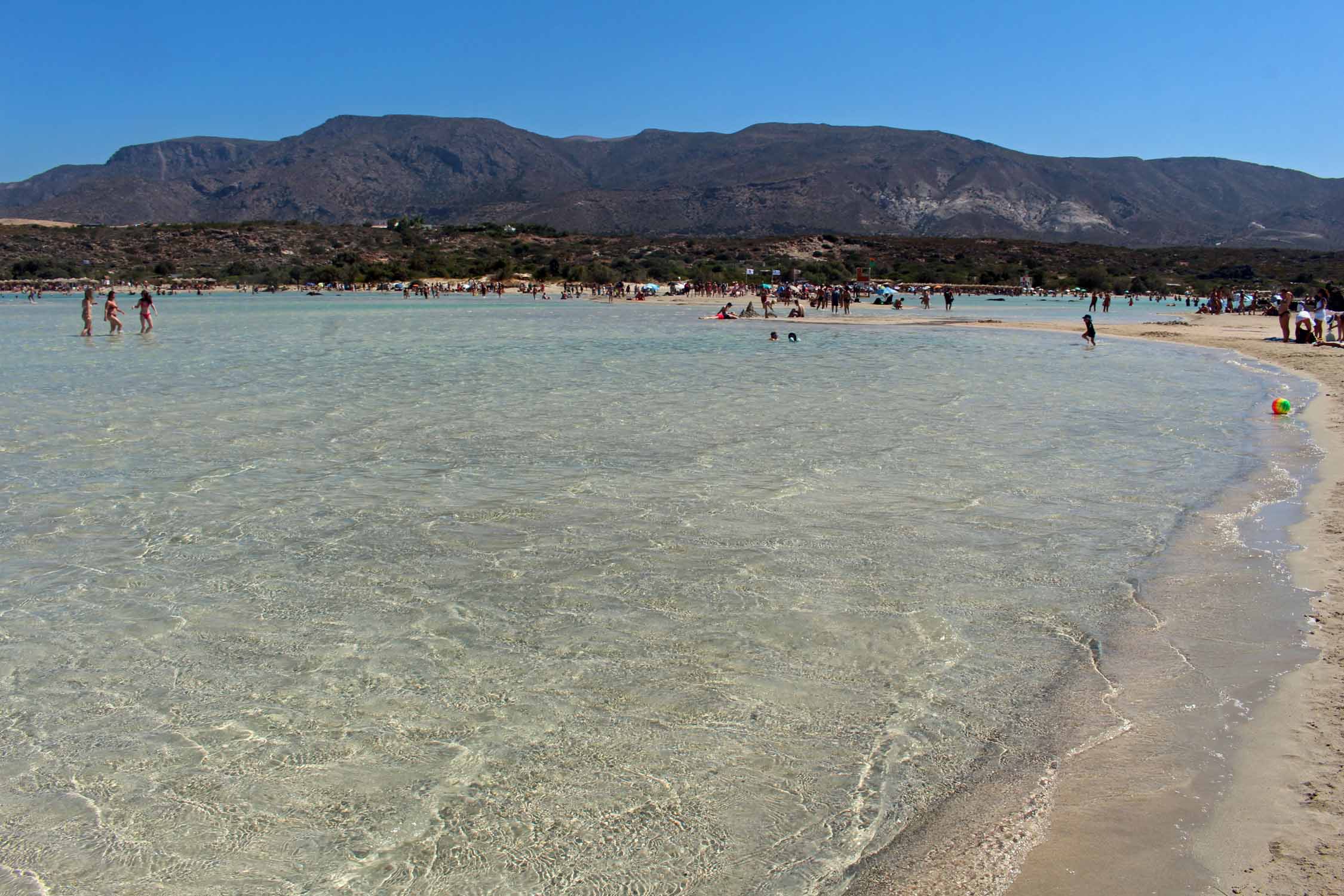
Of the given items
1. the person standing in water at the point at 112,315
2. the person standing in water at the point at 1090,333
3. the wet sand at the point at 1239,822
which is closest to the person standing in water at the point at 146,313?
the person standing in water at the point at 112,315

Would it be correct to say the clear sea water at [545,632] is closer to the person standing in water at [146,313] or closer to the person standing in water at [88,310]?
the person standing in water at [88,310]

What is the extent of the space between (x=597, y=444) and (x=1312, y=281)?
77117 millimetres

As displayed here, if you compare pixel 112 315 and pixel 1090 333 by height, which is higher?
pixel 112 315

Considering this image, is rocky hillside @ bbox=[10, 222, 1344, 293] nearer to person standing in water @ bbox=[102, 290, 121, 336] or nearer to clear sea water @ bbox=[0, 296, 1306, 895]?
person standing in water @ bbox=[102, 290, 121, 336]

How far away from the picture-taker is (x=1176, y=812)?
362 centimetres

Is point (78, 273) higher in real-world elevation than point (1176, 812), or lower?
higher

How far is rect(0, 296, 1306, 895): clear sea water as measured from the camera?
3621 millimetres

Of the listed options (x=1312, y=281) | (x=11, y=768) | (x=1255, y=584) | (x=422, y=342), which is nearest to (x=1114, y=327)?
(x=422, y=342)

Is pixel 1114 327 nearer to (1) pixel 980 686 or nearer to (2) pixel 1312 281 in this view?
(1) pixel 980 686

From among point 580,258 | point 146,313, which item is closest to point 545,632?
point 146,313

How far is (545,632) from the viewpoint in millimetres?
5602

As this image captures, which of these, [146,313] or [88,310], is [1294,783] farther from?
[146,313]

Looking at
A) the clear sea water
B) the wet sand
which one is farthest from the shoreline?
the clear sea water

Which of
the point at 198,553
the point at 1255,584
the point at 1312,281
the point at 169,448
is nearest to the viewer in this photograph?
the point at 1255,584
